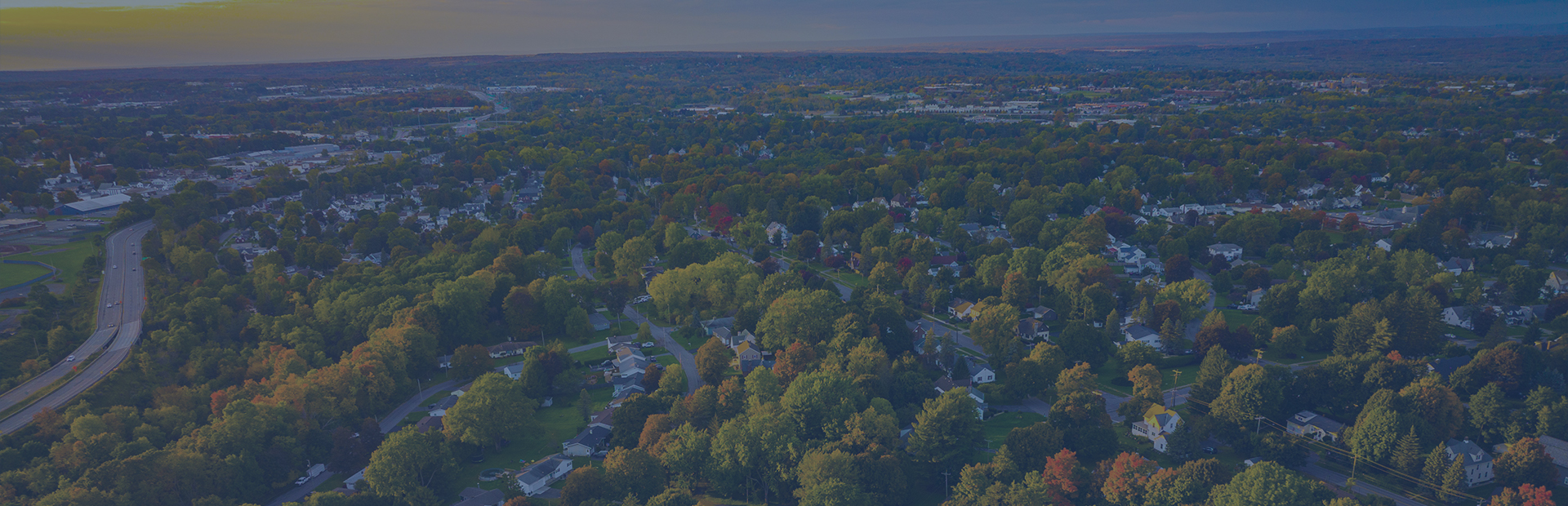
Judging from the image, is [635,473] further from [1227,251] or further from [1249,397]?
[1227,251]

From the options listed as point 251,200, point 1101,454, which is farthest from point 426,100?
point 1101,454

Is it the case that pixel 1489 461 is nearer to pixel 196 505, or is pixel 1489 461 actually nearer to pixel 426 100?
pixel 196 505

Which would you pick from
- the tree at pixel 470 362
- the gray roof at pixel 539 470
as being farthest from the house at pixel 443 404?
the gray roof at pixel 539 470

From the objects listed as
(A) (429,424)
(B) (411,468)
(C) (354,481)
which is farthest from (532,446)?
(C) (354,481)

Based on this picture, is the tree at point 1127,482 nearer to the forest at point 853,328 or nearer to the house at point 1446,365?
the forest at point 853,328

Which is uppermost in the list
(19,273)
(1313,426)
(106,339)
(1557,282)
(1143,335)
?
(19,273)

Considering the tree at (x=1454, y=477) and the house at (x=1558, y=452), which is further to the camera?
the house at (x=1558, y=452)
